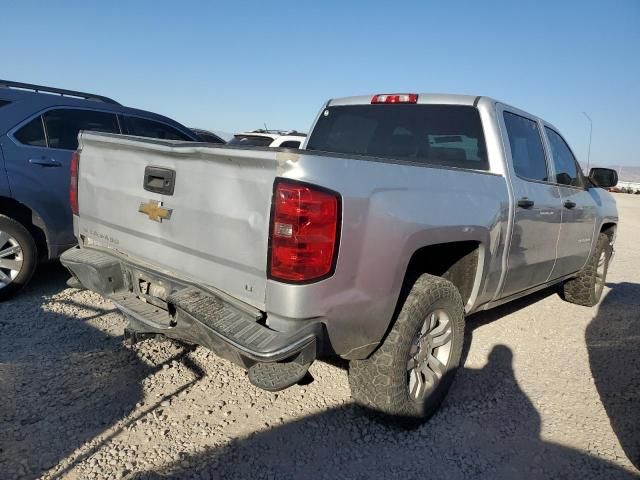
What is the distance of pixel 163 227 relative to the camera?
257 centimetres

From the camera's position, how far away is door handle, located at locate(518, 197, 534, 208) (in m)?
3.30

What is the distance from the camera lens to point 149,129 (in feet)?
17.8

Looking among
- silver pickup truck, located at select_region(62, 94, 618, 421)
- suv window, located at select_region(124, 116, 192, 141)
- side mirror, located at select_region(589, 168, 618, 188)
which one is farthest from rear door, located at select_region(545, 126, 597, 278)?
suv window, located at select_region(124, 116, 192, 141)

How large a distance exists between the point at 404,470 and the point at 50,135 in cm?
428

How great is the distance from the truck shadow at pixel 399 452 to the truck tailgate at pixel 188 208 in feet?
2.94

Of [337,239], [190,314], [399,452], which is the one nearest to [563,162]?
[399,452]

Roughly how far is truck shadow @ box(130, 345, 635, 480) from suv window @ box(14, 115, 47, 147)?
3.45 meters

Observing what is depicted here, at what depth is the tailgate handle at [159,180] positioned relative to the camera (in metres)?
2.49

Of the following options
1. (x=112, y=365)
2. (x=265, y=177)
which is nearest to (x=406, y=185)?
(x=265, y=177)

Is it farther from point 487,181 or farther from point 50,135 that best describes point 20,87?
point 487,181

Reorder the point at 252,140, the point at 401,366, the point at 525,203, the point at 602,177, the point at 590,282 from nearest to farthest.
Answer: the point at 401,366 < the point at 525,203 < the point at 602,177 < the point at 590,282 < the point at 252,140

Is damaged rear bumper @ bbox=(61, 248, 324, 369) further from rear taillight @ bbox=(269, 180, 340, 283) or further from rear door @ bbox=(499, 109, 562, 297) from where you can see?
rear door @ bbox=(499, 109, 562, 297)

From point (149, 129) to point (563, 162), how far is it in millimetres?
4389

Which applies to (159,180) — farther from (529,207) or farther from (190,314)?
(529,207)
